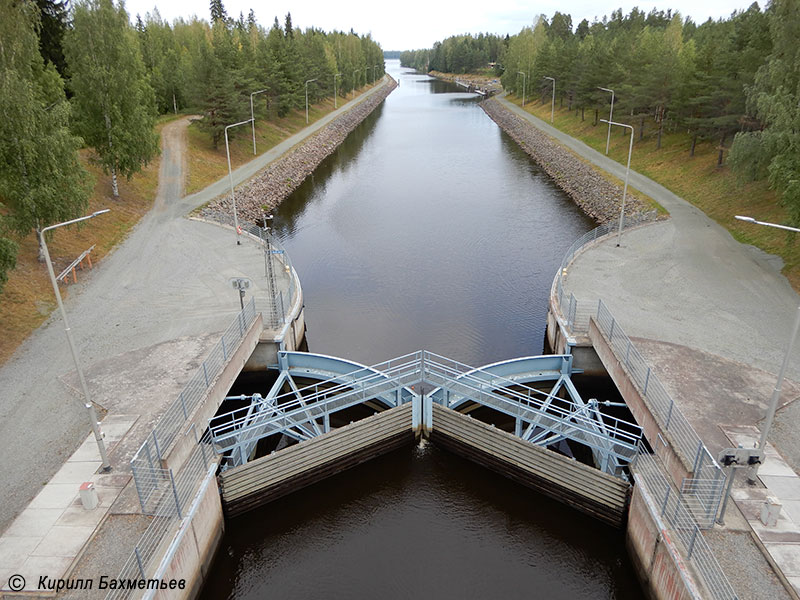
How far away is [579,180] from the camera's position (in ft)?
168

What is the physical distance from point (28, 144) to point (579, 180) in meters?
42.0

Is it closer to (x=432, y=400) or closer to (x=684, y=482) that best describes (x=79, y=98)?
(x=432, y=400)

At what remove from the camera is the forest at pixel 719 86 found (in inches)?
1040

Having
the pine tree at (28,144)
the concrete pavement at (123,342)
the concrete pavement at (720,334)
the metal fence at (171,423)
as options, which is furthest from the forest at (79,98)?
the concrete pavement at (720,334)

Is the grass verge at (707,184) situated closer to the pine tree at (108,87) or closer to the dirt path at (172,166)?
the dirt path at (172,166)

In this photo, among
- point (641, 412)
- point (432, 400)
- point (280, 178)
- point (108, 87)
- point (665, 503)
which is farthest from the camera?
point (280, 178)

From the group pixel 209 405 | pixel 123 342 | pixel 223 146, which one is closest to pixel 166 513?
pixel 209 405

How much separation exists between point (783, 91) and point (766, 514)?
72.6ft

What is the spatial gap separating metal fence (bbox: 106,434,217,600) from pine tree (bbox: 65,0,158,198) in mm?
26902

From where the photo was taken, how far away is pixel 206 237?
106 feet

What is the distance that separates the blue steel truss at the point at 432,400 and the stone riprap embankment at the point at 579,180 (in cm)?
1955

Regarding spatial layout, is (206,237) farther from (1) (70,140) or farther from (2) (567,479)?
(2) (567,479)

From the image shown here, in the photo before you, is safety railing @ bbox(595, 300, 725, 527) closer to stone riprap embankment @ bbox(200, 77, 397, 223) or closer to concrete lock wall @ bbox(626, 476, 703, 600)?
concrete lock wall @ bbox(626, 476, 703, 600)

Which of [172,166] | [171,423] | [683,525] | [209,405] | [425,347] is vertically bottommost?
[425,347]
